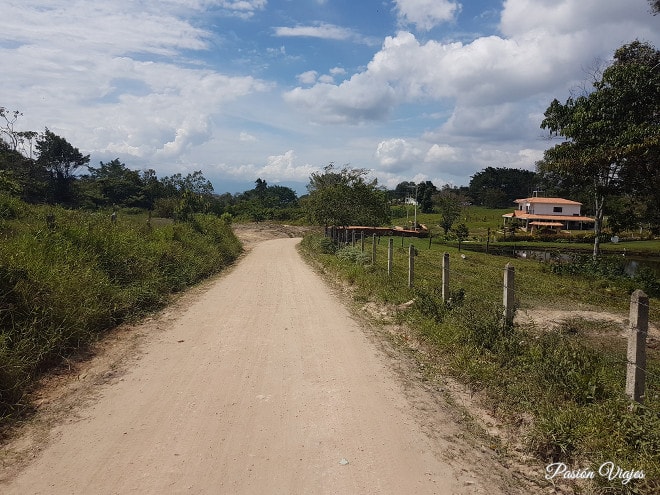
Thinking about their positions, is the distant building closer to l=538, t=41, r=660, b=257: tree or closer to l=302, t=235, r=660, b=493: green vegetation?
l=538, t=41, r=660, b=257: tree

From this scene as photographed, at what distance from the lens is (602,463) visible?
3861 mm

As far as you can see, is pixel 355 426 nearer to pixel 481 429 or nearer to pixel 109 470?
pixel 481 429

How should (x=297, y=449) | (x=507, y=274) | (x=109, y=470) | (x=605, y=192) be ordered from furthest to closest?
1. (x=605, y=192)
2. (x=507, y=274)
3. (x=297, y=449)
4. (x=109, y=470)

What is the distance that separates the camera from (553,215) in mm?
72062

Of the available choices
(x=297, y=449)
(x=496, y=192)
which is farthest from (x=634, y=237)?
(x=297, y=449)

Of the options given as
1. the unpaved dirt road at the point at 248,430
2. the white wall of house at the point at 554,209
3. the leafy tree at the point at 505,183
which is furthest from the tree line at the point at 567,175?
the leafy tree at the point at 505,183

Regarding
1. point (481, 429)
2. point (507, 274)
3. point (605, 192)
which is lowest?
point (481, 429)

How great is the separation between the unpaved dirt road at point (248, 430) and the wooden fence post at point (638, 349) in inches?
64.7

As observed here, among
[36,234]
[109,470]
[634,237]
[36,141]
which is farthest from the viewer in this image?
[634,237]

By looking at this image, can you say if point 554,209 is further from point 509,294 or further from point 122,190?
point 509,294

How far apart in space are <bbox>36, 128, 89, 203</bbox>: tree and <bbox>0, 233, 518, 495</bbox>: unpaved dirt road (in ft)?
156

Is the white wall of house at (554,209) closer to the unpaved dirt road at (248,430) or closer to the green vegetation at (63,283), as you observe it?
the green vegetation at (63,283)

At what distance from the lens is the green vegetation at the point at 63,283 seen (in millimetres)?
5823

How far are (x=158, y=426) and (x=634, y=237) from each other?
71.2 metres
